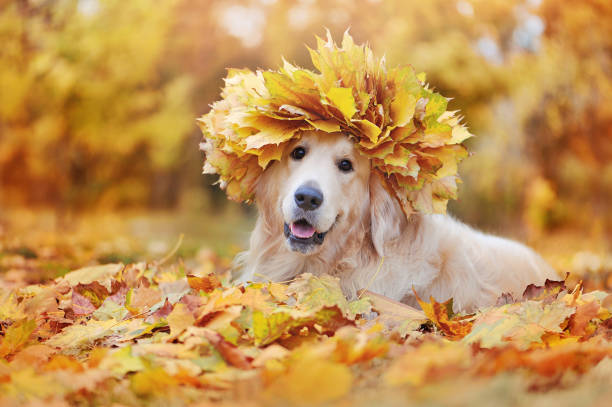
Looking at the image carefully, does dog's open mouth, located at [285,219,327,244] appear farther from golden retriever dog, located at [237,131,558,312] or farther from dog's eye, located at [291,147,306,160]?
dog's eye, located at [291,147,306,160]

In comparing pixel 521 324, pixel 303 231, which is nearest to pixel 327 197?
pixel 303 231

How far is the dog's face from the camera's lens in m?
2.54

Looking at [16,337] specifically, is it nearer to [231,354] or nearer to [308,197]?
[231,354]

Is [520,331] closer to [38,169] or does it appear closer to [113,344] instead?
[113,344]

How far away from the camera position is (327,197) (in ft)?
8.36

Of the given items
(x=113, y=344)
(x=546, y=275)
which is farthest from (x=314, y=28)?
(x=113, y=344)

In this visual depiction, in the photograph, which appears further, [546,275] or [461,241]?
[546,275]

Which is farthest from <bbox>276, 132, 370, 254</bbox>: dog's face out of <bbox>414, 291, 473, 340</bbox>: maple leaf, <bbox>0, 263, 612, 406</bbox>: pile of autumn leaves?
<bbox>414, 291, 473, 340</bbox>: maple leaf

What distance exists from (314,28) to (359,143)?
478 inches

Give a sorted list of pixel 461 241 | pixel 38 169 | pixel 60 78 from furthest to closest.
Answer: pixel 38 169 → pixel 60 78 → pixel 461 241

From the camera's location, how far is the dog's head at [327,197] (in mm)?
2553

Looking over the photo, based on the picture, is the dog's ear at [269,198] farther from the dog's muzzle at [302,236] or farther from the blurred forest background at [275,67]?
the blurred forest background at [275,67]

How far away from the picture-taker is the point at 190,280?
2.55 meters

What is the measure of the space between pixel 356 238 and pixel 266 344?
1032 millimetres
